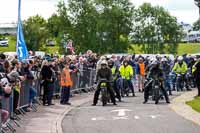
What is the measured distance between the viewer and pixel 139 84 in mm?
37562

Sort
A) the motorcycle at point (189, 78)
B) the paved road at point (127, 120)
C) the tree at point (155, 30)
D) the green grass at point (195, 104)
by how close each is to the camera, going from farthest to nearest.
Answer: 1. the tree at point (155, 30)
2. the motorcycle at point (189, 78)
3. the green grass at point (195, 104)
4. the paved road at point (127, 120)

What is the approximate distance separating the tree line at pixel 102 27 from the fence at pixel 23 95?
171 ft

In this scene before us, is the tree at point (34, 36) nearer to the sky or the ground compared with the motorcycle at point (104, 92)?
nearer to the sky

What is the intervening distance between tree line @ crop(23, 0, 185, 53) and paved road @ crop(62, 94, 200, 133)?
206 ft

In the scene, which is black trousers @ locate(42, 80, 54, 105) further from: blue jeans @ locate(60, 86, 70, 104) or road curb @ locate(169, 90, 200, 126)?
road curb @ locate(169, 90, 200, 126)

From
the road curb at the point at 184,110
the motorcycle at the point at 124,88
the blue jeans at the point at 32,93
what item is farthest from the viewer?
the motorcycle at the point at 124,88

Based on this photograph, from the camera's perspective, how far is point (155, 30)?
327ft

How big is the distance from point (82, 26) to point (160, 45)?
14102 mm

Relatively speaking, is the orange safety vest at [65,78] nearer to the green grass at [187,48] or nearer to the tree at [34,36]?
the tree at [34,36]

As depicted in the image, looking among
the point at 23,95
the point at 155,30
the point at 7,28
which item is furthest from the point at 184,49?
A: the point at 23,95

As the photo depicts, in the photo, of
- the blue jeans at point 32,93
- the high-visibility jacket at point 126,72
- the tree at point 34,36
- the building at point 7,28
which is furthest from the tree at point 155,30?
the blue jeans at point 32,93

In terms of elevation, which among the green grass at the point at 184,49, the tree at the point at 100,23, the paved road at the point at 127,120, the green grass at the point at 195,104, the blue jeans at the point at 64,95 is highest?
the tree at the point at 100,23

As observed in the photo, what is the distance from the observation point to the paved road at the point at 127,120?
17.8 metres

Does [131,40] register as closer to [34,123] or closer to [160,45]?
[160,45]
